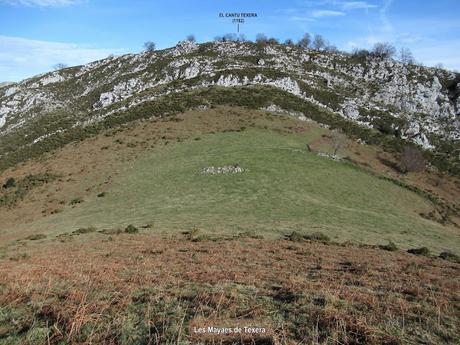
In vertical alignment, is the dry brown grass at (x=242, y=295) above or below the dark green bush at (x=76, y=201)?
above

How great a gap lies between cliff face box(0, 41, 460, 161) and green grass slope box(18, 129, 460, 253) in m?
48.2

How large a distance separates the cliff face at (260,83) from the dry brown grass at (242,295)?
83.1 metres

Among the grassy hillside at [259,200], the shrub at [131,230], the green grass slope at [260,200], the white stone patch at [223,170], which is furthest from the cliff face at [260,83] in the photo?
the shrub at [131,230]

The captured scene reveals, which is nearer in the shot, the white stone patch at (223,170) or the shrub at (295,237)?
the shrub at (295,237)

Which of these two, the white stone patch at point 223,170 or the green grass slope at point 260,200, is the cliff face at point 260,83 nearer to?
the green grass slope at point 260,200

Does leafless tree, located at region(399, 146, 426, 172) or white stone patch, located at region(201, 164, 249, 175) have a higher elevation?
white stone patch, located at region(201, 164, 249, 175)

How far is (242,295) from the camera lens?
1252cm

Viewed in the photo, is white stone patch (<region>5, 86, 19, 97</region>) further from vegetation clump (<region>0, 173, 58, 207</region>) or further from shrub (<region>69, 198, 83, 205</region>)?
shrub (<region>69, 198, 83, 205</region>)

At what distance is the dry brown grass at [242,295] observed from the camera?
31.1 feet

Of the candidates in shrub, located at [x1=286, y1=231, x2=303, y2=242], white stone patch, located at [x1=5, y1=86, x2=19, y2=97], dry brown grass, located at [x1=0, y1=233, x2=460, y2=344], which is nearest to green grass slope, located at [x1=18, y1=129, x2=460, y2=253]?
shrub, located at [x1=286, y1=231, x2=303, y2=242]

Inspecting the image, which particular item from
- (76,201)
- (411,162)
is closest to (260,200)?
(76,201)

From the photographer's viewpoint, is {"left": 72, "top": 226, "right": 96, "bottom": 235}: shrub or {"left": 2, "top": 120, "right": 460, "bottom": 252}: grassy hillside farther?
{"left": 2, "top": 120, "right": 460, "bottom": 252}: grassy hillside

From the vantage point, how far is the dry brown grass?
31.1 feet

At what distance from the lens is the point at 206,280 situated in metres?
15.2
